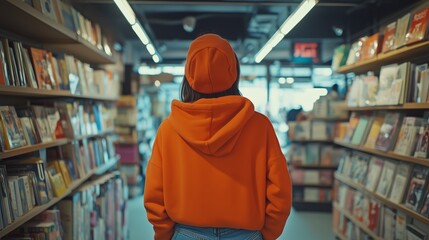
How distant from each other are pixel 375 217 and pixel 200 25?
16.2 ft

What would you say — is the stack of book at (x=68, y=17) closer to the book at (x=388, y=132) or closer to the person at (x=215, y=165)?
the person at (x=215, y=165)

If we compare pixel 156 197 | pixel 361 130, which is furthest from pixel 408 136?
pixel 156 197

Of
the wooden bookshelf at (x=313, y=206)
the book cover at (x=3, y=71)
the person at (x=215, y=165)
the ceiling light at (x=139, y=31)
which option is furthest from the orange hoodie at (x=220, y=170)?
the wooden bookshelf at (x=313, y=206)

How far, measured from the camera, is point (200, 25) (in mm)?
→ 6863

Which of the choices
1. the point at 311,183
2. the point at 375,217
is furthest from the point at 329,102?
the point at 375,217

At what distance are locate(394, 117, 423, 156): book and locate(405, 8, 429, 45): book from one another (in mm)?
573

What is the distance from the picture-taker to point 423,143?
239 centimetres

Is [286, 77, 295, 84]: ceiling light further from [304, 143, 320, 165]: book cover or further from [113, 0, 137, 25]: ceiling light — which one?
[113, 0, 137, 25]: ceiling light

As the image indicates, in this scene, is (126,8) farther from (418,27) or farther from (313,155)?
(313,155)

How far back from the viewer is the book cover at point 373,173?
10.2 ft

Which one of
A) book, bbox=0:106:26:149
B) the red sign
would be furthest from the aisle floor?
book, bbox=0:106:26:149

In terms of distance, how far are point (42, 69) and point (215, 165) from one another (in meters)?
1.44

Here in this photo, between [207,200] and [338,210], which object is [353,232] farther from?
[207,200]

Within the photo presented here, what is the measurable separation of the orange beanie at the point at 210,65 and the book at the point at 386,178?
205 centimetres
